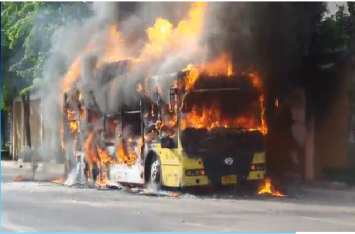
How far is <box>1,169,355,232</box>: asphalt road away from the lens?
6797 mm

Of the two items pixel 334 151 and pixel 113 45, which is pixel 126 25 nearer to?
pixel 113 45

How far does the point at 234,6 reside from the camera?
8969 millimetres

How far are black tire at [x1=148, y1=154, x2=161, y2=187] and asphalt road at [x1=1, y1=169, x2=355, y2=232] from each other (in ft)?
1.07

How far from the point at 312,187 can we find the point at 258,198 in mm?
768

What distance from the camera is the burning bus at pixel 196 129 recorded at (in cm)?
849

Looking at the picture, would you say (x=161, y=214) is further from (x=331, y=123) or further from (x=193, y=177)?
(x=331, y=123)

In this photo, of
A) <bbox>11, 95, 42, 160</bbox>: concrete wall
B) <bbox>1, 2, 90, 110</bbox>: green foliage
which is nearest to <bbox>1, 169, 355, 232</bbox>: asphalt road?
<bbox>11, 95, 42, 160</bbox>: concrete wall

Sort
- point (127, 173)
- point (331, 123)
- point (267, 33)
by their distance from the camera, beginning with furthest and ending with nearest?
point (127, 173), point (267, 33), point (331, 123)

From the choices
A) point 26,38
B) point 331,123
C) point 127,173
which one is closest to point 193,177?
point 127,173

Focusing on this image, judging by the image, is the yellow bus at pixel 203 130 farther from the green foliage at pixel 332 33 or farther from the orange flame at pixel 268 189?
the green foliage at pixel 332 33

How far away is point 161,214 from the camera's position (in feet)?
24.7

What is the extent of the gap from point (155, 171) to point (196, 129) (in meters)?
0.94

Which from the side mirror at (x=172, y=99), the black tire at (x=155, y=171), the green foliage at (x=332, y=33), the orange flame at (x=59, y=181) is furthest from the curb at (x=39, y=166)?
the green foliage at (x=332, y=33)

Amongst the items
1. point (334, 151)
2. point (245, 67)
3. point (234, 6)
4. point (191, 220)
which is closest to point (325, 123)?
point (334, 151)
